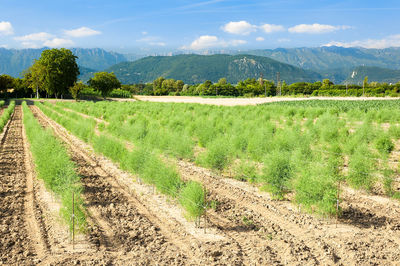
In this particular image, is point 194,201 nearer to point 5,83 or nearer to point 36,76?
point 36,76

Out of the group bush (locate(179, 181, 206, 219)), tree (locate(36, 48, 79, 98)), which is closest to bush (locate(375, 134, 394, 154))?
bush (locate(179, 181, 206, 219))

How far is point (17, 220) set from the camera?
701 centimetres

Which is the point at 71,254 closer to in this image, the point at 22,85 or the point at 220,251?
the point at 220,251

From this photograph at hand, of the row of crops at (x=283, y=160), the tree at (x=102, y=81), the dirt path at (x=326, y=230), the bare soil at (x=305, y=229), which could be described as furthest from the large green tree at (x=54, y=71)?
the dirt path at (x=326, y=230)

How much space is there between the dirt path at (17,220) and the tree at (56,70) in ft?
198

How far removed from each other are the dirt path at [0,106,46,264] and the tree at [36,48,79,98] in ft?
198

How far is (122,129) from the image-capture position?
17719mm

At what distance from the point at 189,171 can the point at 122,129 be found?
8.00 meters

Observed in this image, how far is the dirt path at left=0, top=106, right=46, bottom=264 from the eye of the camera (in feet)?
18.3

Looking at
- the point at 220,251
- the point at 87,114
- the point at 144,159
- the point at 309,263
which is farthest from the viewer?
Answer: the point at 87,114

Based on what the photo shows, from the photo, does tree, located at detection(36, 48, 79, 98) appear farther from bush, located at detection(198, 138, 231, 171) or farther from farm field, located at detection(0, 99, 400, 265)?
bush, located at detection(198, 138, 231, 171)

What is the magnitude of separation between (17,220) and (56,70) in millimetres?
67780

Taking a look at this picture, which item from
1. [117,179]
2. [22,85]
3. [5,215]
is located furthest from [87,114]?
[22,85]

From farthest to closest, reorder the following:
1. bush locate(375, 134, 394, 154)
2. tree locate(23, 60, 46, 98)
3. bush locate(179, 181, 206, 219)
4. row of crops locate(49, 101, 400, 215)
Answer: tree locate(23, 60, 46, 98) < bush locate(375, 134, 394, 154) < row of crops locate(49, 101, 400, 215) < bush locate(179, 181, 206, 219)
